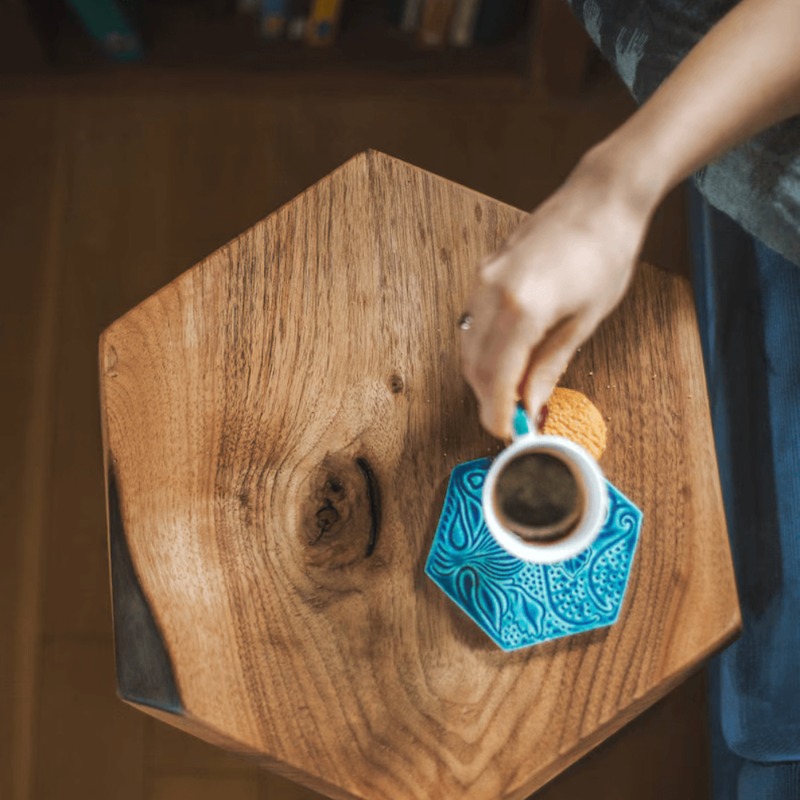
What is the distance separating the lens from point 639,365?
2.52 feet

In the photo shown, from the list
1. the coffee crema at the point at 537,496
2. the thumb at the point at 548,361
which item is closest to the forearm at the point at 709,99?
the thumb at the point at 548,361

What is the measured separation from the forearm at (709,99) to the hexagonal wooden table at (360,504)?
0.59ft

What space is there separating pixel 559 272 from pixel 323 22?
1.04m

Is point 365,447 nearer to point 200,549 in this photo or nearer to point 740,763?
point 200,549

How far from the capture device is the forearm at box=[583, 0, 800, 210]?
0.61 metres

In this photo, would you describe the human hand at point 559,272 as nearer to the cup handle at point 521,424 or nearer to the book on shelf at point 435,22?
the cup handle at point 521,424

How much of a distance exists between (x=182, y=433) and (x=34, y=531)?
2.18ft

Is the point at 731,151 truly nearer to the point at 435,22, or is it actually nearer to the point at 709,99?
the point at 709,99

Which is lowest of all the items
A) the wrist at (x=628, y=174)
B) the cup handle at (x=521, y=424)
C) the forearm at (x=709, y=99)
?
the cup handle at (x=521, y=424)

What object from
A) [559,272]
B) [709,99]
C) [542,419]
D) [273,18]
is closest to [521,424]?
[542,419]

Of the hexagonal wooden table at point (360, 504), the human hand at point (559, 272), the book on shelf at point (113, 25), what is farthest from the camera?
the book on shelf at point (113, 25)

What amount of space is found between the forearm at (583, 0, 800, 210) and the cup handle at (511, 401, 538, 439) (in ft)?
0.64

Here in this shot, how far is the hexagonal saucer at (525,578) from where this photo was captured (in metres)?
0.71

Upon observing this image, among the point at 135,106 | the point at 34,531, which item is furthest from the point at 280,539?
the point at 135,106
